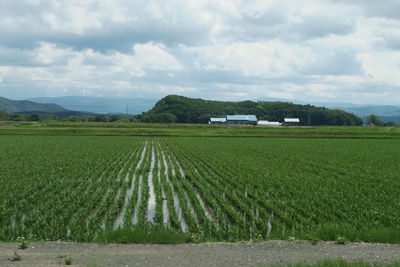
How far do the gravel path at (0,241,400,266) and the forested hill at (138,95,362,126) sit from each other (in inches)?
5204

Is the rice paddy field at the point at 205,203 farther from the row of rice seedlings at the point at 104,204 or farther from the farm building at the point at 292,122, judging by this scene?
the farm building at the point at 292,122

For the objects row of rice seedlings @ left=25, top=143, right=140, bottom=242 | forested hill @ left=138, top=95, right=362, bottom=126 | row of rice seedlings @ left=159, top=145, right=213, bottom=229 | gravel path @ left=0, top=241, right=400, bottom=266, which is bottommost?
row of rice seedlings @ left=159, top=145, right=213, bottom=229

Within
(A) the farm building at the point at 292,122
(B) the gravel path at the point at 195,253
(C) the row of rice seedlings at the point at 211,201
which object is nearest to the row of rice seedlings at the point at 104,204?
(B) the gravel path at the point at 195,253

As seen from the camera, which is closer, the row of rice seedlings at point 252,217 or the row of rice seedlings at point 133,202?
the row of rice seedlings at point 252,217

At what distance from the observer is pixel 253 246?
307 inches

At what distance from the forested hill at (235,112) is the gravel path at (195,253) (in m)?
132

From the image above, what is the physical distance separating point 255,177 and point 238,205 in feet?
20.1

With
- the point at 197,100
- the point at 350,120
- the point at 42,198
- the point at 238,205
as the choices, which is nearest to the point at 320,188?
the point at 238,205

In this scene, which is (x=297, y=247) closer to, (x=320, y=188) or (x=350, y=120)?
(x=320, y=188)

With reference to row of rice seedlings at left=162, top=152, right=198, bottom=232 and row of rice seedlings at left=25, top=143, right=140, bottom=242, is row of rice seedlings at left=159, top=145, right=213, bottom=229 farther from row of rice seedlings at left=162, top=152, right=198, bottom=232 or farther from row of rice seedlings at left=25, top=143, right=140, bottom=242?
row of rice seedlings at left=25, top=143, right=140, bottom=242

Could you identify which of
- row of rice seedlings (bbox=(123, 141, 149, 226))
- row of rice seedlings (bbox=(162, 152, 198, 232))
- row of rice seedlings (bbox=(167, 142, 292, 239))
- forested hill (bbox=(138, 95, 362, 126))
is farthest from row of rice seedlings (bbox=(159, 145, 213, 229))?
forested hill (bbox=(138, 95, 362, 126))

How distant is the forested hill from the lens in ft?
492

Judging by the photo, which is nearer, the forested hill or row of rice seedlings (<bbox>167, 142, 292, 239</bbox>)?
row of rice seedlings (<bbox>167, 142, 292, 239</bbox>)

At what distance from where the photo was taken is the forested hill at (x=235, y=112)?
150 m
